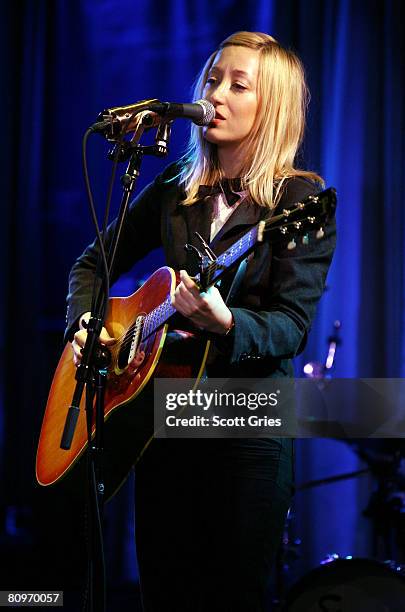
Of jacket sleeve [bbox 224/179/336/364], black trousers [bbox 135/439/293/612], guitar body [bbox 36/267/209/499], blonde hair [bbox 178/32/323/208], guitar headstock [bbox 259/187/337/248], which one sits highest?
blonde hair [bbox 178/32/323/208]

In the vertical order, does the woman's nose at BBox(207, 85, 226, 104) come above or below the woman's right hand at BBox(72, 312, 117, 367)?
above

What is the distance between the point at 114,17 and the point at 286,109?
8.99 ft

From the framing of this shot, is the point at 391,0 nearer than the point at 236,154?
No

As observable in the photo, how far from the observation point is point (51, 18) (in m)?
4.55

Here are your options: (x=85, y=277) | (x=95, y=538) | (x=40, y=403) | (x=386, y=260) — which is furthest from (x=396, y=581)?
(x=40, y=403)

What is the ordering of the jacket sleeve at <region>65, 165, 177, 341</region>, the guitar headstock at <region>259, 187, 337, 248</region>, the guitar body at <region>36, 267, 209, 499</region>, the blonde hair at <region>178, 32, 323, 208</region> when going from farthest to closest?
the jacket sleeve at <region>65, 165, 177, 341</region> < the blonde hair at <region>178, 32, 323, 208</region> < the guitar body at <region>36, 267, 209, 499</region> < the guitar headstock at <region>259, 187, 337, 248</region>

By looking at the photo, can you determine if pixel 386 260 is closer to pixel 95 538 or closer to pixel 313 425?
pixel 313 425

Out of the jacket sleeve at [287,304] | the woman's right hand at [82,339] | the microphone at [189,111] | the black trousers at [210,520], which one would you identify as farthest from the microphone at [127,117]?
the black trousers at [210,520]

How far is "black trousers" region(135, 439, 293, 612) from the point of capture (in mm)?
1849

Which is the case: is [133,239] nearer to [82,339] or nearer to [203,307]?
[82,339]

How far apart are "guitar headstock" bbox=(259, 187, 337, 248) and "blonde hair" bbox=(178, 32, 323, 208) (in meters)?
0.32

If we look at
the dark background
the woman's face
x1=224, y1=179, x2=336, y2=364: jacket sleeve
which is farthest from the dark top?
the dark background

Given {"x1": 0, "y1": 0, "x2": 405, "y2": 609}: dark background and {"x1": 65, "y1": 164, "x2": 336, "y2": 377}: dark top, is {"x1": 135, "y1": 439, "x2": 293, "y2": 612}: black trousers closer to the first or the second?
{"x1": 65, "y1": 164, "x2": 336, "y2": 377}: dark top

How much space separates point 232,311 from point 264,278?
22 cm
